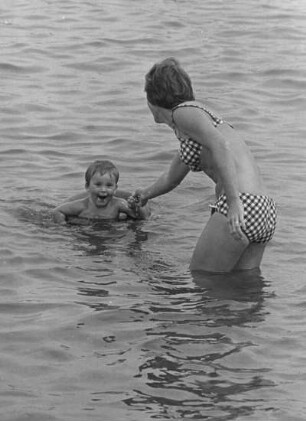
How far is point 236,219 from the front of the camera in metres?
7.20

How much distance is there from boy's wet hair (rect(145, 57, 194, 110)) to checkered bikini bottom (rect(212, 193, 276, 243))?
0.68 meters

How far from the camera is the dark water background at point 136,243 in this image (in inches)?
262

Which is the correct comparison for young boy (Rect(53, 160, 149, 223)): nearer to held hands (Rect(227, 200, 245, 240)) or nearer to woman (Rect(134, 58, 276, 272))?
woman (Rect(134, 58, 276, 272))

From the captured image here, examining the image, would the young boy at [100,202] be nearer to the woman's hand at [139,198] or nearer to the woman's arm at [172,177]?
the woman's hand at [139,198]

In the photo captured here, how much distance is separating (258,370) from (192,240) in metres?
2.74

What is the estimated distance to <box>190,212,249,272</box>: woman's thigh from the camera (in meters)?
7.71

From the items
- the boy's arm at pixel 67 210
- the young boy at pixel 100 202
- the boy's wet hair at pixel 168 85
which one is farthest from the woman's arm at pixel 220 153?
the boy's arm at pixel 67 210

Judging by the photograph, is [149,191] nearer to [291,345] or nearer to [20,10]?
[291,345]

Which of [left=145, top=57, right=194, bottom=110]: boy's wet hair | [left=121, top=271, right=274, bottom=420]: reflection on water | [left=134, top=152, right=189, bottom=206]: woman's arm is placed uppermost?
[left=145, top=57, right=194, bottom=110]: boy's wet hair

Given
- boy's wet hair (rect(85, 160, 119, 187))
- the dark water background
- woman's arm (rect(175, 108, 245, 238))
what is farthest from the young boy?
woman's arm (rect(175, 108, 245, 238))

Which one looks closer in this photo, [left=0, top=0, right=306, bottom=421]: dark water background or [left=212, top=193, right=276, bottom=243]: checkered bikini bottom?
[left=0, top=0, right=306, bottom=421]: dark water background

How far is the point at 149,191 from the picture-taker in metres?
8.72

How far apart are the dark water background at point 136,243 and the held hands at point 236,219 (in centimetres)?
66

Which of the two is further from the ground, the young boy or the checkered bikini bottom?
the checkered bikini bottom
